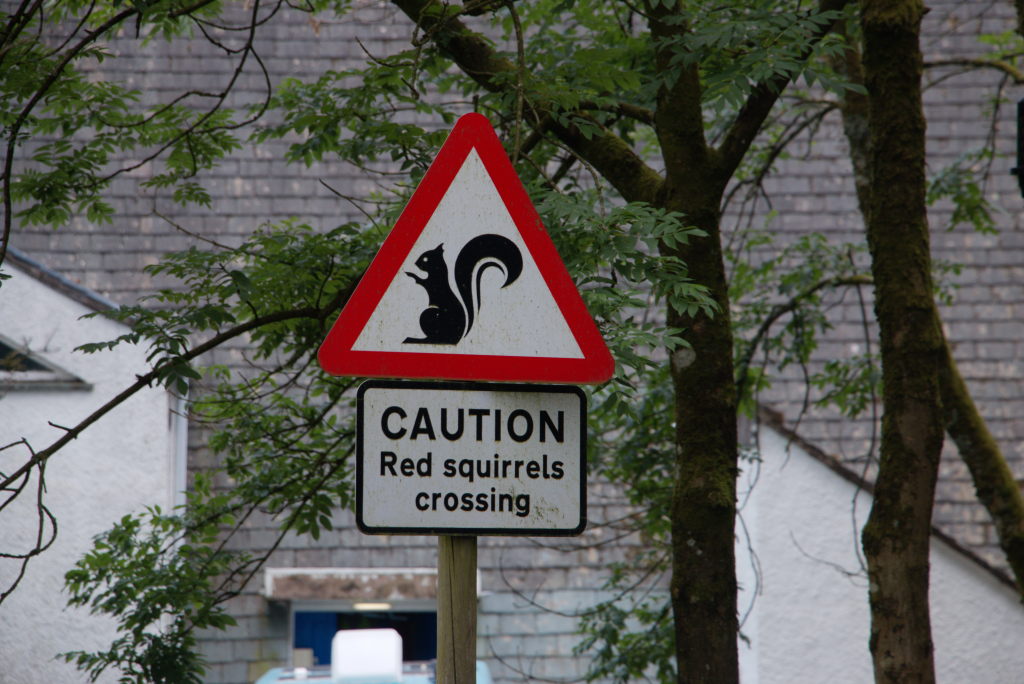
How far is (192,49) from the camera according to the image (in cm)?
1023

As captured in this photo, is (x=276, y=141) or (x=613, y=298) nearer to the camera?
(x=613, y=298)

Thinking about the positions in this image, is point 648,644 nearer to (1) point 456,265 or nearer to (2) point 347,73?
(2) point 347,73

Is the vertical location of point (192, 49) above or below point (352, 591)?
above

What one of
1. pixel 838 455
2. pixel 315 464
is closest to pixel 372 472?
pixel 315 464

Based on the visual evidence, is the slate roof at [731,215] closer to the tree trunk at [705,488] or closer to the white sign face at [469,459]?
the tree trunk at [705,488]

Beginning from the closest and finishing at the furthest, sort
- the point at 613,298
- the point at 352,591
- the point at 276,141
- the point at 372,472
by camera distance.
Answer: the point at 372,472 → the point at 613,298 → the point at 352,591 → the point at 276,141

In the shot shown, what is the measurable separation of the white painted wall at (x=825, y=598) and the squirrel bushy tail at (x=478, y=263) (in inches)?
231

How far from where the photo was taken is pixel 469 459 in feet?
8.39

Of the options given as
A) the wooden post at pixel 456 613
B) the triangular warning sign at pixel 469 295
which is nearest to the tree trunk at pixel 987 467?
the triangular warning sign at pixel 469 295

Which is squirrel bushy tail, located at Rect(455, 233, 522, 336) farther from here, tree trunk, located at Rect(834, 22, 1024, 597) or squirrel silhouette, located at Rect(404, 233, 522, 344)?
tree trunk, located at Rect(834, 22, 1024, 597)

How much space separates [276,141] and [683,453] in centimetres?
636

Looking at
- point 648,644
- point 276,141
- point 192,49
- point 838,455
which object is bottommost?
point 648,644

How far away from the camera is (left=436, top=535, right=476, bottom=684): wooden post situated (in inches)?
97.5

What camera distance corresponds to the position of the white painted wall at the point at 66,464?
7855 mm
